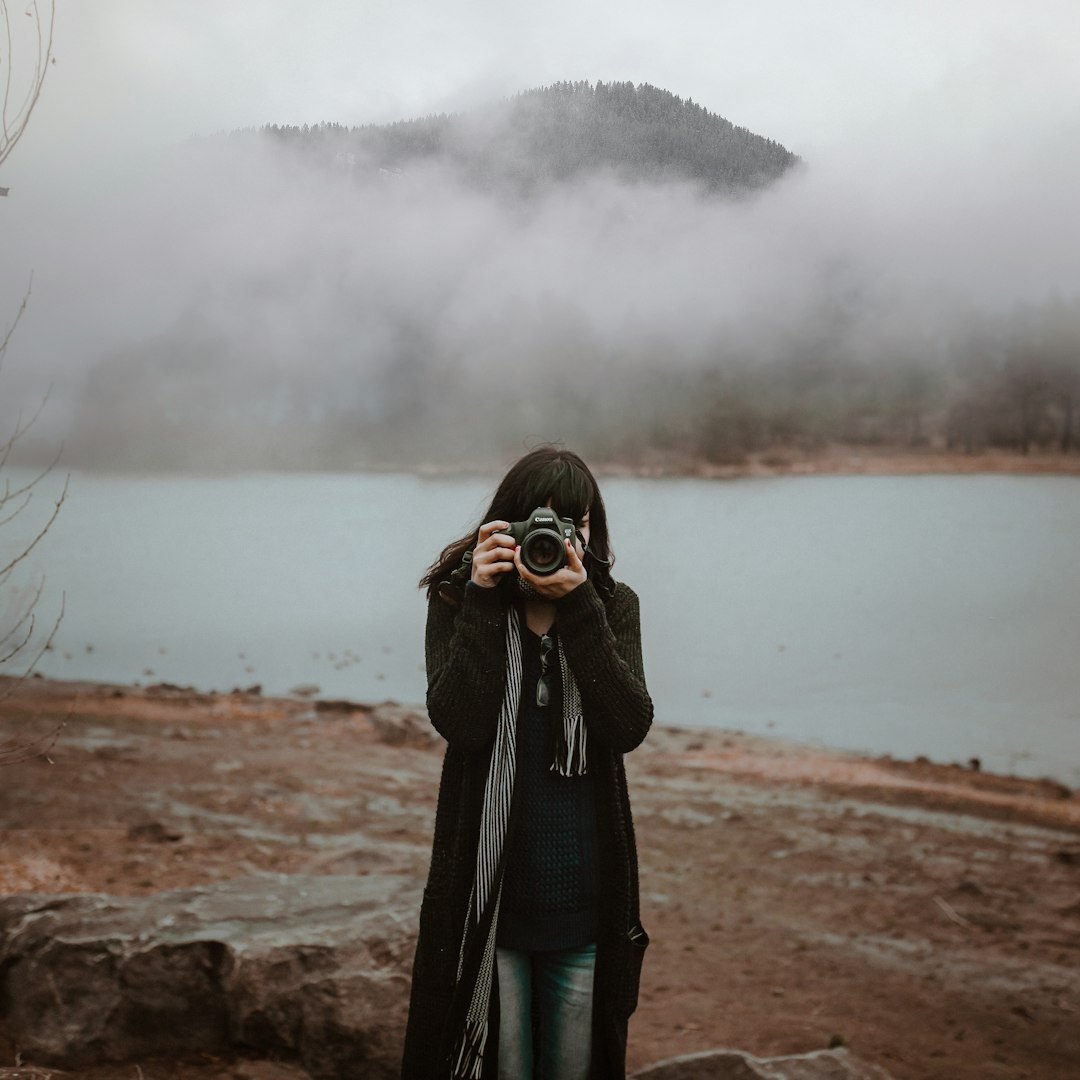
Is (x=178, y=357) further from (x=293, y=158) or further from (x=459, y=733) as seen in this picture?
(x=459, y=733)

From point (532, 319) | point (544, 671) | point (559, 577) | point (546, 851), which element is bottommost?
point (546, 851)

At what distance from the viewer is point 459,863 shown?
1.41 metres

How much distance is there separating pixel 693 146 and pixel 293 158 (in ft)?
8.76

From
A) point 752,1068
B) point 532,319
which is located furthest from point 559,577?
point 532,319

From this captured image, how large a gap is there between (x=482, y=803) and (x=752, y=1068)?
112 cm

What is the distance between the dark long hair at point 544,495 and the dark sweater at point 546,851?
19cm

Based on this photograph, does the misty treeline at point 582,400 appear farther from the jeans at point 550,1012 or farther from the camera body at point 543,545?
the jeans at point 550,1012

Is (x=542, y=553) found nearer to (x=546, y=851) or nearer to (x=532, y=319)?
(x=546, y=851)

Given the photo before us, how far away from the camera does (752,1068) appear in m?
2.07

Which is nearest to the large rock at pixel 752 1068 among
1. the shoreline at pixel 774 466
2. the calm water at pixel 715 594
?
the calm water at pixel 715 594

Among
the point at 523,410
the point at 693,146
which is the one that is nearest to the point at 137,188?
the point at 523,410

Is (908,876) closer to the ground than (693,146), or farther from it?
closer to the ground

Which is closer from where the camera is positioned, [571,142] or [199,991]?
→ [199,991]

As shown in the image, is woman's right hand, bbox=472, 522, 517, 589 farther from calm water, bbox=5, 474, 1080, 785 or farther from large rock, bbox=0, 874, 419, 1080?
calm water, bbox=5, 474, 1080, 785
